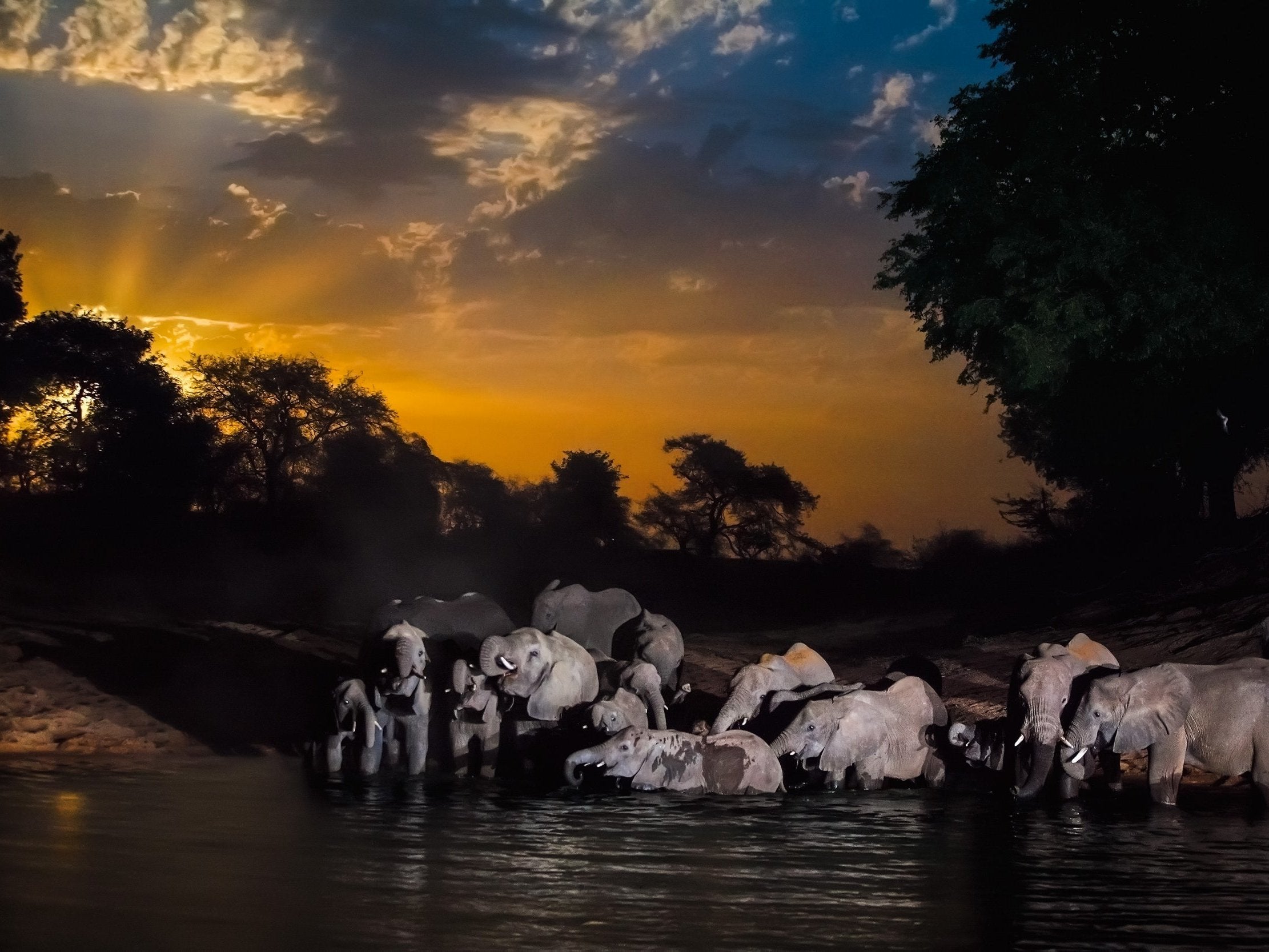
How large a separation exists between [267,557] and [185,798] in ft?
108

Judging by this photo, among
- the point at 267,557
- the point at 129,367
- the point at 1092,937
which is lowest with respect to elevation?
Answer: the point at 1092,937

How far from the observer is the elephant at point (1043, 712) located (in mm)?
16781

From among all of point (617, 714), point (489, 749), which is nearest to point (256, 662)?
point (489, 749)

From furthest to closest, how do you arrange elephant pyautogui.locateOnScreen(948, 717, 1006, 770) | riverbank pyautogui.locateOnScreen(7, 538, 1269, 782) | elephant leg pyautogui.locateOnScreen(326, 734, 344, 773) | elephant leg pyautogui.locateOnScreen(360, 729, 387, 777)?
riverbank pyautogui.locateOnScreen(7, 538, 1269, 782) < elephant leg pyautogui.locateOnScreen(326, 734, 344, 773) < elephant leg pyautogui.locateOnScreen(360, 729, 387, 777) < elephant pyautogui.locateOnScreen(948, 717, 1006, 770)

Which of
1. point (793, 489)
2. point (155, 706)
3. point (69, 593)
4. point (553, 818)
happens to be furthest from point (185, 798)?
point (793, 489)

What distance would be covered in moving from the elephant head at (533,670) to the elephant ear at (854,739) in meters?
2.82

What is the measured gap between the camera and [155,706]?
22094 millimetres

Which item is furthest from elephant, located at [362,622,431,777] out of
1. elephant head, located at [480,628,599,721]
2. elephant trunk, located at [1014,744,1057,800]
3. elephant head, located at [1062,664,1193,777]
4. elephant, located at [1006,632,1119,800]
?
elephant head, located at [1062,664,1193,777]

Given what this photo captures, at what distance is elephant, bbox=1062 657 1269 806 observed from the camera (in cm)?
1631

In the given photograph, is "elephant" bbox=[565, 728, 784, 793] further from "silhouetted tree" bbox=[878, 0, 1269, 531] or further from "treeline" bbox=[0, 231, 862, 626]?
"treeline" bbox=[0, 231, 862, 626]

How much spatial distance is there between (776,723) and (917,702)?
1.54 metres

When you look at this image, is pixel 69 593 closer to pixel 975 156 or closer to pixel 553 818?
pixel 975 156

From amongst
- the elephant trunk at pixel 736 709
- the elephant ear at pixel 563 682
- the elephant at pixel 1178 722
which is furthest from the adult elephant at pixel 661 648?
the elephant at pixel 1178 722

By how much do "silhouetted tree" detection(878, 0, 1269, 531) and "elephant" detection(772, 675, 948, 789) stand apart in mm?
10679
